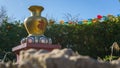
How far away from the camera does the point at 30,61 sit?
74.5 inches

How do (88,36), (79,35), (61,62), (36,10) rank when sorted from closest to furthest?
(61,62), (36,10), (88,36), (79,35)

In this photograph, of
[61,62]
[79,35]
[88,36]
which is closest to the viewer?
[61,62]

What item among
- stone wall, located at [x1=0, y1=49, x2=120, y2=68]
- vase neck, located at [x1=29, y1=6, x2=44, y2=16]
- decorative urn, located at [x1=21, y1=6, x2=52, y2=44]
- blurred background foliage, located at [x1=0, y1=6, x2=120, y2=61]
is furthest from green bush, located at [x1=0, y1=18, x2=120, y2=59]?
stone wall, located at [x1=0, y1=49, x2=120, y2=68]

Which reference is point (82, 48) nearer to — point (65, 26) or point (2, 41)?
point (65, 26)

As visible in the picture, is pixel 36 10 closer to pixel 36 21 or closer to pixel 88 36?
pixel 36 21

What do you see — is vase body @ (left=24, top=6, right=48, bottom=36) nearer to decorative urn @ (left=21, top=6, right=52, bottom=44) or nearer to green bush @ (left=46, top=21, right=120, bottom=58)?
decorative urn @ (left=21, top=6, right=52, bottom=44)

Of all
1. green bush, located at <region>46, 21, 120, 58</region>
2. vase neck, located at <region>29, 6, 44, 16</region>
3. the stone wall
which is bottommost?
green bush, located at <region>46, 21, 120, 58</region>

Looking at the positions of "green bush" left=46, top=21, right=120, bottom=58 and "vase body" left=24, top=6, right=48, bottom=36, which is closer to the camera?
"vase body" left=24, top=6, right=48, bottom=36

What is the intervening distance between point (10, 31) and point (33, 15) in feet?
23.4

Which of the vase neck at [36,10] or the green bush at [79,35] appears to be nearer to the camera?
the vase neck at [36,10]

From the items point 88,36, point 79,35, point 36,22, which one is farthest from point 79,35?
point 36,22

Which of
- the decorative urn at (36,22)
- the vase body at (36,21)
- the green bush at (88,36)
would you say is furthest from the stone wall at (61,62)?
the green bush at (88,36)

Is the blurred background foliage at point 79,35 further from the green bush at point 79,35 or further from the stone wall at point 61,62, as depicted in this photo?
the stone wall at point 61,62

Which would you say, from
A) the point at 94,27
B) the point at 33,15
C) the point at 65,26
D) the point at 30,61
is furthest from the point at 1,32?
the point at 30,61
